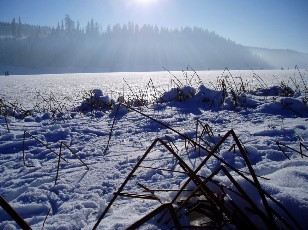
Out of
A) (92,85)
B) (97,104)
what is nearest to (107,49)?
(92,85)

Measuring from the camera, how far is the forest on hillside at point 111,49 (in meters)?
87.8

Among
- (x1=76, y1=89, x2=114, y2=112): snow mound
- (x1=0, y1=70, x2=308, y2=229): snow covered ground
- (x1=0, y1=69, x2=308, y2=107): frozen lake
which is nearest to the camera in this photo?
(x1=0, y1=70, x2=308, y2=229): snow covered ground

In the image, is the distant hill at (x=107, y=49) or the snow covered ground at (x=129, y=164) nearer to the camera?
the snow covered ground at (x=129, y=164)

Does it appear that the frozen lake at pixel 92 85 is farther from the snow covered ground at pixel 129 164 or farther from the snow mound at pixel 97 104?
the snow covered ground at pixel 129 164

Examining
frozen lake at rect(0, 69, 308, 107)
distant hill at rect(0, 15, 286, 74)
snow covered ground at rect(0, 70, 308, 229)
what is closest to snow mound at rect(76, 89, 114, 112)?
frozen lake at rect(0, 69, 308, 107)

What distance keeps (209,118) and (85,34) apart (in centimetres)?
10697

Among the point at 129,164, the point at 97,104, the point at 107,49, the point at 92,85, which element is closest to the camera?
the point at 129,164

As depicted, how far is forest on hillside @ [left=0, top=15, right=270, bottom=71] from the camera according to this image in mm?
87750

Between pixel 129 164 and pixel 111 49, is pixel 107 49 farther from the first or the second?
pixel 129 164

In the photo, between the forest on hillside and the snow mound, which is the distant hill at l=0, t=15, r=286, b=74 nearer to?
the forest on hillside

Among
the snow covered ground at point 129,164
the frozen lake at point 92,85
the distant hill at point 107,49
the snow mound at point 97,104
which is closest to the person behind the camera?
the snow covered ground at point 129,164

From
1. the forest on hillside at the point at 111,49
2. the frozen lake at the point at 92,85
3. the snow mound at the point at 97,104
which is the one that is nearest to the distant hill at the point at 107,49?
the forest on hillside at the point at 111,49

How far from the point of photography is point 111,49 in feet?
322

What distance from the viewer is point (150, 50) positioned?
10275cm
